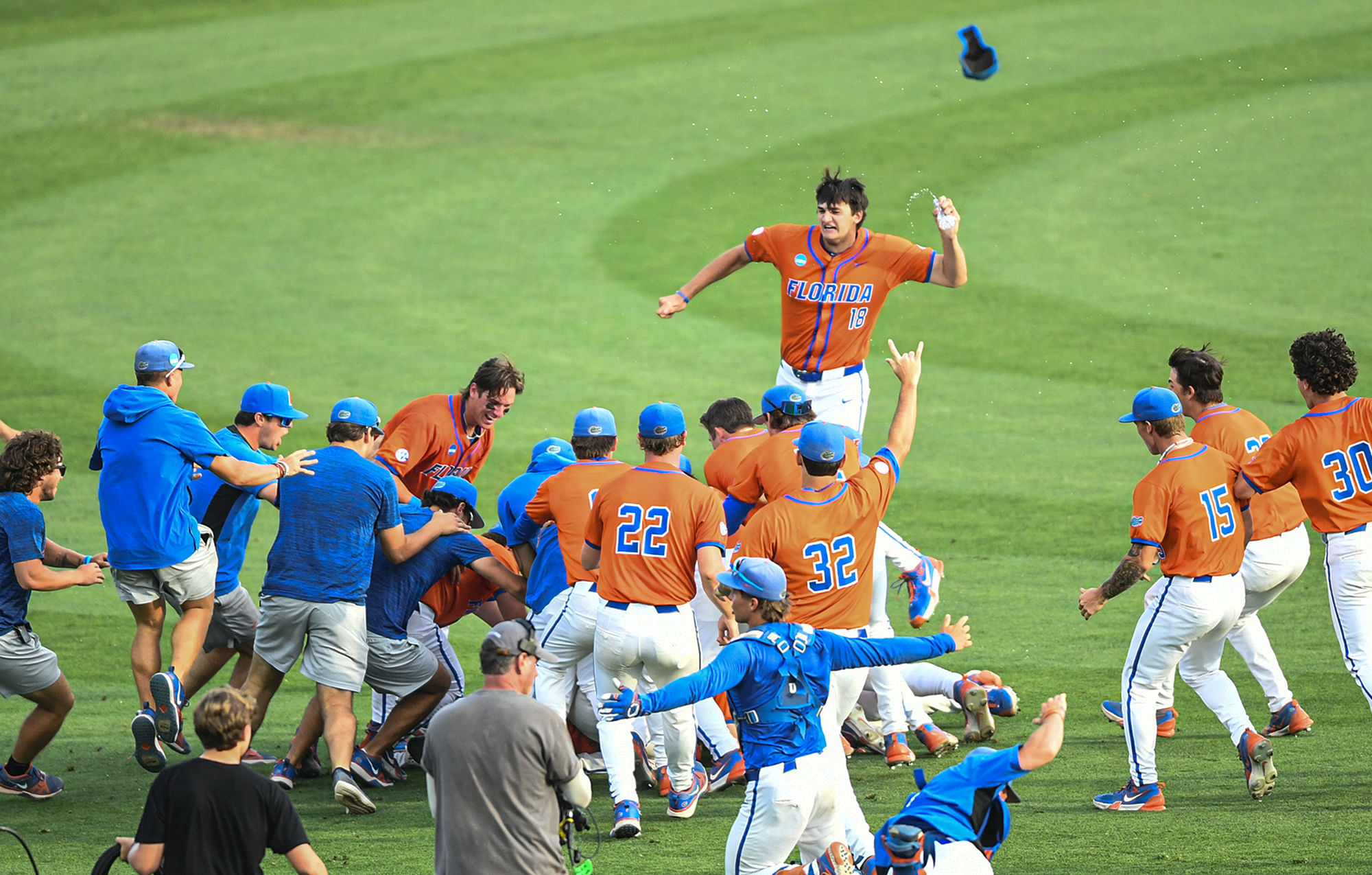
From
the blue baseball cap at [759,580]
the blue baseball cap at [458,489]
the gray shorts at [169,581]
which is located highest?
the blue baseball cap at [458,489]

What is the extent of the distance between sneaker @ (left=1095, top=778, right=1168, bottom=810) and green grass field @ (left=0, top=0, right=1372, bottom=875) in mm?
159

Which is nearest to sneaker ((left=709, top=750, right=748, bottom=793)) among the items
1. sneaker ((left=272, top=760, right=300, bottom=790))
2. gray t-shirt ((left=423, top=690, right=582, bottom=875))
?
sneaker ((left=272, top=760, right=300, bottom=790))

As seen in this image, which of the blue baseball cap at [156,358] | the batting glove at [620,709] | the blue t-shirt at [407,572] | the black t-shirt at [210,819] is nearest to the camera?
the black t-shirt at [210,819]

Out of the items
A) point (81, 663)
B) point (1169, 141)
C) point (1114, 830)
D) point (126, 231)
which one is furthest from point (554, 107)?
point (1114, 830)

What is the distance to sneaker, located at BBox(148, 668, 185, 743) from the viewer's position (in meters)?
8.12

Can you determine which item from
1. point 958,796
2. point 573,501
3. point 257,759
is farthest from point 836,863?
point 257,759

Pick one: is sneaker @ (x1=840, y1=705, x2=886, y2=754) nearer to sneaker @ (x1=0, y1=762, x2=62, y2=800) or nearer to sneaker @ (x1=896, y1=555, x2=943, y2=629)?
sneaker @ (x1=896, y1=555, x2=943, y2=629)

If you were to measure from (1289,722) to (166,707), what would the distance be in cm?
668

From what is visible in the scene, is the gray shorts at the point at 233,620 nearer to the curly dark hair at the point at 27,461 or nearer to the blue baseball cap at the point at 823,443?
the curly dark hair at the point at 27,461

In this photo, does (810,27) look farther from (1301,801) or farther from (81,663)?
(1301,801)

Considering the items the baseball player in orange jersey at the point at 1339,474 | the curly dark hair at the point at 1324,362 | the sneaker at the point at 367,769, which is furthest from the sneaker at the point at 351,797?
the curly dark hair at the point at 1324,362

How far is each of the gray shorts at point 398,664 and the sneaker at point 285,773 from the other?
66cm

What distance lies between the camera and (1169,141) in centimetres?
2708

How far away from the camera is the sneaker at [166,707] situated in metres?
8.12
